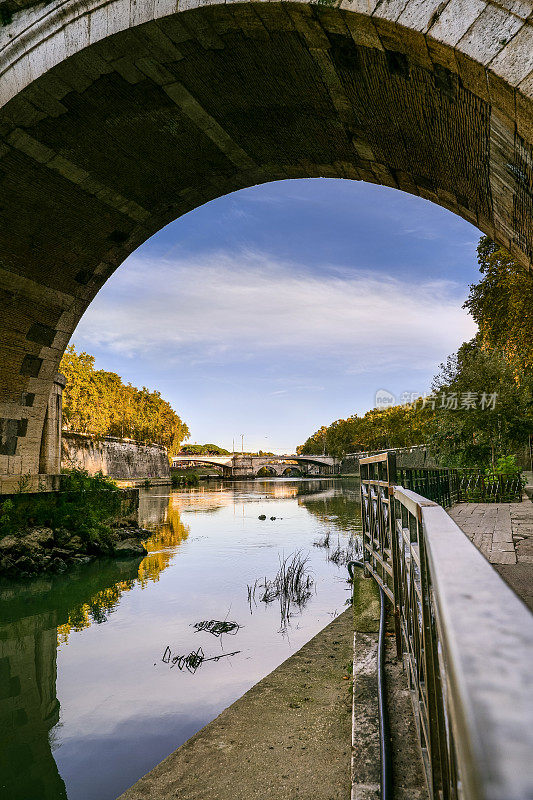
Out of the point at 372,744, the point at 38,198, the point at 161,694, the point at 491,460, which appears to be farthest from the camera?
the point at 491,460

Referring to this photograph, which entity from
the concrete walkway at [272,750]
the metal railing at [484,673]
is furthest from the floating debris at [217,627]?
the metal railing at [484,673]

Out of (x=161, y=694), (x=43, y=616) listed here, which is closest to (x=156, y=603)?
(x=43, y=616)

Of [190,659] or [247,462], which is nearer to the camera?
[190,659]

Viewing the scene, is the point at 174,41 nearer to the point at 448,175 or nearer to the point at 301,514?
the point at 448,175

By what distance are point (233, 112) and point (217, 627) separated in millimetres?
6172

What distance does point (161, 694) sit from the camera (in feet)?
16.6

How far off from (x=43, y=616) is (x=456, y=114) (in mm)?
7849

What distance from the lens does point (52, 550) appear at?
420 inches

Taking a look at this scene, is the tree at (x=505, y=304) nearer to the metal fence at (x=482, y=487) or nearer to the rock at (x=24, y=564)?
the metal fence at (x=482, y=487)

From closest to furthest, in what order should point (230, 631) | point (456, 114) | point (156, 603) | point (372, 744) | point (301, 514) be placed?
point (372, 744) < point (456, 114) < point (230, 631) < point (156, 603) < point (301, 514)

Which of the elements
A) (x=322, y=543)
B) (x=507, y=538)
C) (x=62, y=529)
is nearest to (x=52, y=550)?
(x=62, y=529)

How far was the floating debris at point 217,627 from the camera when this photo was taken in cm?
675

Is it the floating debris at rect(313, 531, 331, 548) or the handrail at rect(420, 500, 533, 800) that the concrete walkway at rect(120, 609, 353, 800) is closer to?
the handrail at rect(420, 500, 533, 800)

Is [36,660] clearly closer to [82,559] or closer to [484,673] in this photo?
[82,559]
